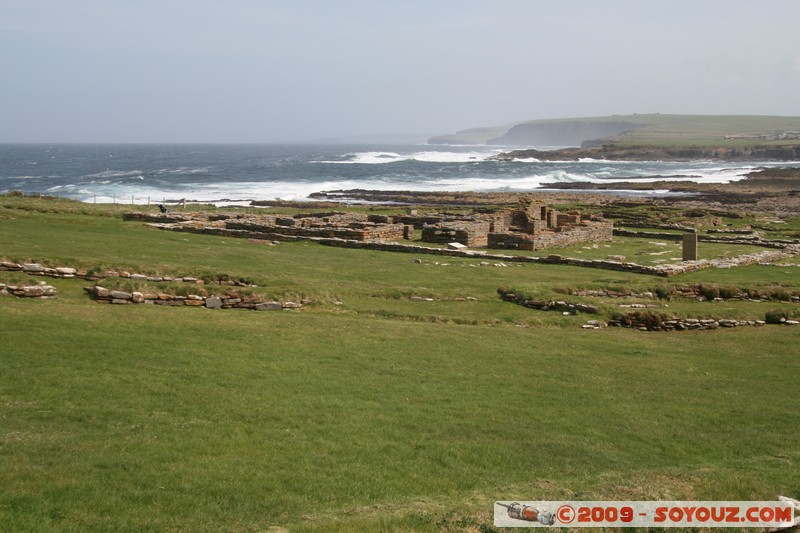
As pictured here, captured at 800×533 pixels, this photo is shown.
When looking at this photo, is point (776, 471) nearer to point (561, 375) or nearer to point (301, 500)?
point (561, 375)

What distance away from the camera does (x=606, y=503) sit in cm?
921

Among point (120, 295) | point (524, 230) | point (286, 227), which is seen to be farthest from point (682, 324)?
point (286, 227)

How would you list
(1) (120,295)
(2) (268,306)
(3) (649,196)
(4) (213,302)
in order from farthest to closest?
1. (3) (649,196)
2. (2) (268,306)
3. (4) (213,302)
4. (1) (120,295)

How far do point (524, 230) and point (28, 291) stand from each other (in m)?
31.4

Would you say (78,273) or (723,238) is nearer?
(78,273)

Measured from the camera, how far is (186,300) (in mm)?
20328

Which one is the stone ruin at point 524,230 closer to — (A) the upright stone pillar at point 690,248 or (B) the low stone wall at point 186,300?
(A) the upright stone pillar at point 690,248

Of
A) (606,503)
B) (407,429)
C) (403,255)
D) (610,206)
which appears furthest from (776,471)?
(610,206)

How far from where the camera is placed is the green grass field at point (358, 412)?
29.7ft

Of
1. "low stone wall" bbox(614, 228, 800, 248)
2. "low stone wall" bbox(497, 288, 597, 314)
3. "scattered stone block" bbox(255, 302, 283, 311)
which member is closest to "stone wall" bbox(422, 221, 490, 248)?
"low stone wall" bbox(614, 228, 800, 248)

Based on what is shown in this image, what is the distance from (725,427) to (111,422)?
10277 mm

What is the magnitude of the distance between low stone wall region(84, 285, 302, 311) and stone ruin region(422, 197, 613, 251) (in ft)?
66.5

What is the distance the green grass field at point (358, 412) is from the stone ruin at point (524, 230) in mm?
16778

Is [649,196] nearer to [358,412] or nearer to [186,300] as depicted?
[186,300]
